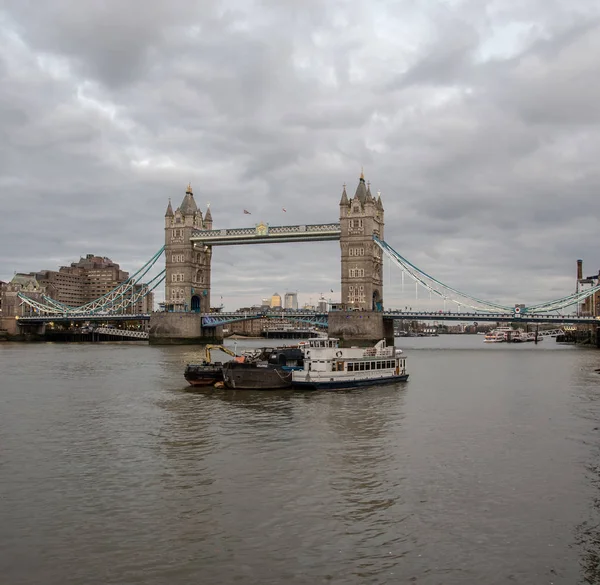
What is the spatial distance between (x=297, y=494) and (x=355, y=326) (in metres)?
74.8

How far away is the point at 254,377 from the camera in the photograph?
36812 millimetres

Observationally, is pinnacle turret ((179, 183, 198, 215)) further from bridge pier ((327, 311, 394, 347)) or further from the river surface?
the river surface

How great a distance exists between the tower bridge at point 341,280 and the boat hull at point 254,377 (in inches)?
2066

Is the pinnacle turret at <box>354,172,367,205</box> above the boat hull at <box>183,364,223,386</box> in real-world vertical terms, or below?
above

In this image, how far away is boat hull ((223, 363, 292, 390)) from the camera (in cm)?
3678

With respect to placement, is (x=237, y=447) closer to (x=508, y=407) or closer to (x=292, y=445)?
(x=292, y=445)

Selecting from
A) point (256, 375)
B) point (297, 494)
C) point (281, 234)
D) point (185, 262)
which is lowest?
point (297, 494)

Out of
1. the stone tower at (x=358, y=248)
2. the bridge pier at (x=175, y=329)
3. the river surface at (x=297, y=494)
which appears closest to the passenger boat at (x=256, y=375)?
the river surface at (x=297, y=494)

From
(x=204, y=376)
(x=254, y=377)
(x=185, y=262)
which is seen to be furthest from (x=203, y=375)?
(x=185, y=262)

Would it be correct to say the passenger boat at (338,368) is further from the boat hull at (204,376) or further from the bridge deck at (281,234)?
the bridge deck at (281,234)

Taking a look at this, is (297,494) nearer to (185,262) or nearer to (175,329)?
(175,329)

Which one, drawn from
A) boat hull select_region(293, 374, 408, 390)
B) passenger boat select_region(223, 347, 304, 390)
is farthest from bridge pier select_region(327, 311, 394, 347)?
passenger boat select_region(223, 347, 304, 390)

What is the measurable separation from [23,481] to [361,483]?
8622mm

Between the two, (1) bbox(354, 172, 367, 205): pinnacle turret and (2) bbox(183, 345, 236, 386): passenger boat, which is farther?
(1) bbox(354, 172, 367, 205): pinnacle turret
